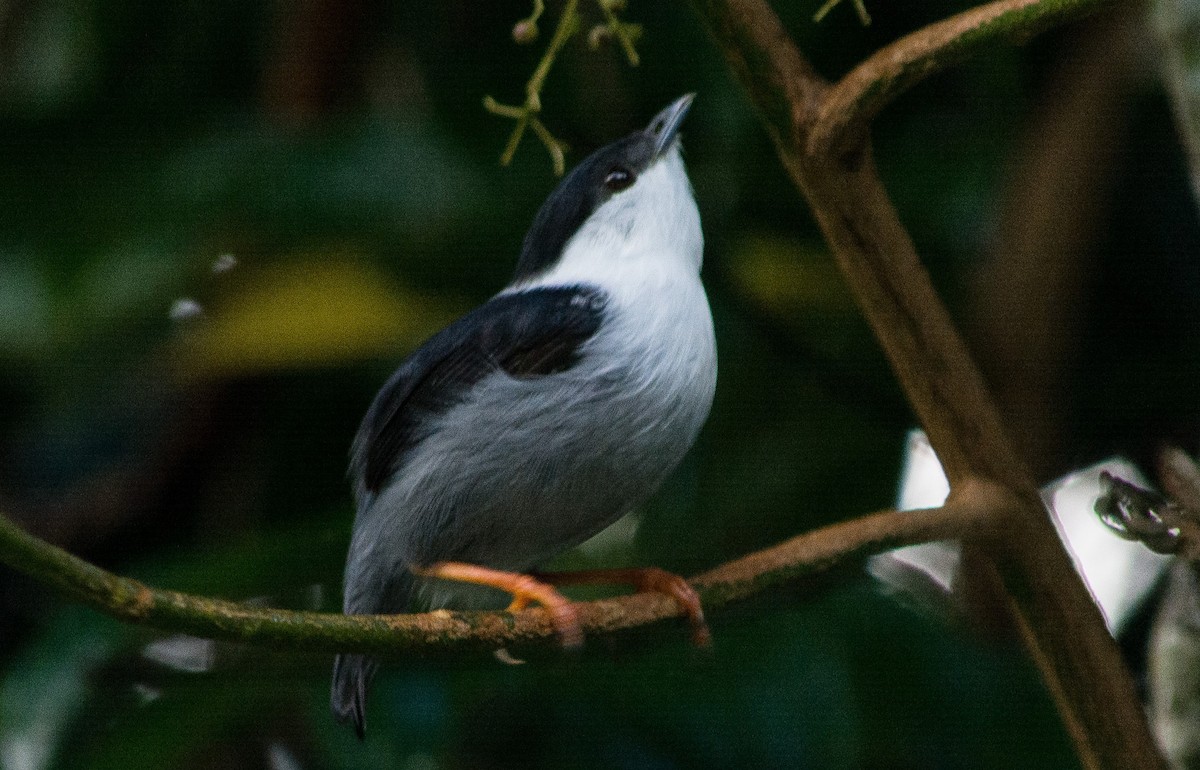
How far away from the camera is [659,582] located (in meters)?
1.91

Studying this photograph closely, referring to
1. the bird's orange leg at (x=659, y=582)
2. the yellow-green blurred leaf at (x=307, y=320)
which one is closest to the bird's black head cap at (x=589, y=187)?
the bird's orange leg at (x=659, y=582)

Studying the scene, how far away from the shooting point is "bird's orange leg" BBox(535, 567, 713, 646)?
1681mm

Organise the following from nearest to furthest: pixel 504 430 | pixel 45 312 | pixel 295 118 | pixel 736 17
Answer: pixel 736 17, pixel 504 430, pixel 45 312, pixel 295 118

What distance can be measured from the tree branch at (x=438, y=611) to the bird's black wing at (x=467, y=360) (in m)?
0.41

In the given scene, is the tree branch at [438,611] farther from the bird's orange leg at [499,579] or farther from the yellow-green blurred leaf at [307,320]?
the yellow-green blurred leaf at [307,320]

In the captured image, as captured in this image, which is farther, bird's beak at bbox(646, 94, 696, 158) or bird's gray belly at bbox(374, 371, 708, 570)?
bird's beak at bbox(646, 94, 696, 158)

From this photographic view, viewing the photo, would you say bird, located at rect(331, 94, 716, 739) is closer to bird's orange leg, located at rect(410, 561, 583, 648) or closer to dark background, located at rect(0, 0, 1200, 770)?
bird's orange leg, located at rect(410, 561, 583, 648)

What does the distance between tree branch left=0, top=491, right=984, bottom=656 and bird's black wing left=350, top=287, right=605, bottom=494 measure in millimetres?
415

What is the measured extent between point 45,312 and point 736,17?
1.66 meters

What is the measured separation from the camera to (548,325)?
1919 millimetres

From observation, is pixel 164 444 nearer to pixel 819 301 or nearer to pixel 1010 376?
pixel 819 301

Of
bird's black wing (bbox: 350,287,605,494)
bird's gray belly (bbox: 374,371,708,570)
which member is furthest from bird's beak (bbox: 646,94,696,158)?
bird's gray belly (bbox: 374,371,708,570)

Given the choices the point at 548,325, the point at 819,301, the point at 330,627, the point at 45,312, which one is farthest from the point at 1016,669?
the point at 45,312

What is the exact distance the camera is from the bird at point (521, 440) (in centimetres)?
182
